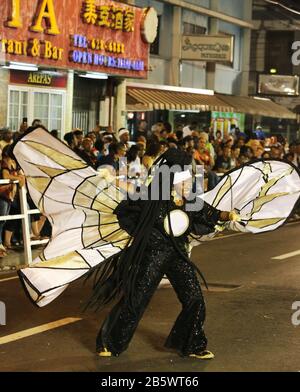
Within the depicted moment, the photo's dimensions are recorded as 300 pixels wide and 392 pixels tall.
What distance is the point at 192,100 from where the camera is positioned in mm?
27891

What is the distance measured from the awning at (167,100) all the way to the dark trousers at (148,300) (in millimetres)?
17275

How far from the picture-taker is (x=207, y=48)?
2822 centimetres

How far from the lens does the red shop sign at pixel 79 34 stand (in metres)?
18.8

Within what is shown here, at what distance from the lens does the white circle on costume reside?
7543mm

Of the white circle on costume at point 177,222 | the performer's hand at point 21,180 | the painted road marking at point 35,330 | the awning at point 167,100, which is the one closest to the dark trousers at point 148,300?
A: the white circle on costume at point 177,222

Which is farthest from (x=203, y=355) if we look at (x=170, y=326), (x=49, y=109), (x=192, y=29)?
(x=192, y=29)

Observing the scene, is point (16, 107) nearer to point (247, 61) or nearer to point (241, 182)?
point (241, 182)

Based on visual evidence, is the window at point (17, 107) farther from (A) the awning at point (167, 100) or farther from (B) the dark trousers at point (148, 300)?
(B) the dark trousers at point (148, 300)

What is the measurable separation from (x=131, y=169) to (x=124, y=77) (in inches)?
376

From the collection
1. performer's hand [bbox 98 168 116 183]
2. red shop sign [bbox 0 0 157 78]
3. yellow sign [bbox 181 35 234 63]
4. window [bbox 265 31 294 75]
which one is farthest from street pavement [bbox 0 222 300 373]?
window [bbox 265 31 294 75]

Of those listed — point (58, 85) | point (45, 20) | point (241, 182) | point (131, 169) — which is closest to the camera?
point (241, 182)

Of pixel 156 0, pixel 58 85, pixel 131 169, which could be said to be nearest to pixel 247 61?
pixel 156 0

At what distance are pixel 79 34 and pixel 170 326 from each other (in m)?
13.2

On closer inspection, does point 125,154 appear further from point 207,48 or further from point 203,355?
point 207,48
